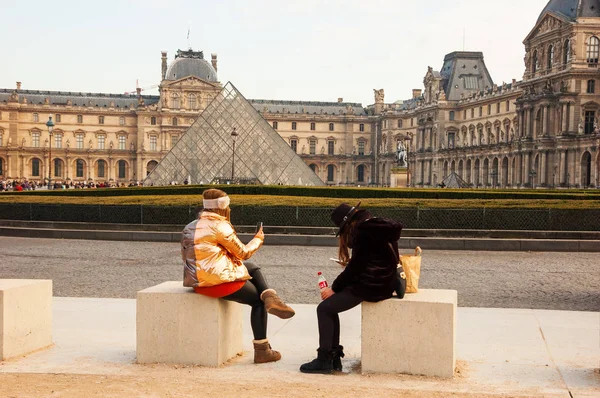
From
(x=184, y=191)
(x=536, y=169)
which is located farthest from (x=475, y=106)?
(x=184, y=191)

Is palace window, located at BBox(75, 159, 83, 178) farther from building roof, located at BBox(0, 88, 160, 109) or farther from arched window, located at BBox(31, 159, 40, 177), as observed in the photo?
building roof, located at BBox(0, 88, 160, 109)

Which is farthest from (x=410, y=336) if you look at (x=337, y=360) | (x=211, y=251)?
(x=211, y=251)

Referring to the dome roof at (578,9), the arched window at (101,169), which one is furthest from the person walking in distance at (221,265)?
the arched window at (101,169)

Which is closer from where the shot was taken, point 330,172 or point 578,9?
point 578,9

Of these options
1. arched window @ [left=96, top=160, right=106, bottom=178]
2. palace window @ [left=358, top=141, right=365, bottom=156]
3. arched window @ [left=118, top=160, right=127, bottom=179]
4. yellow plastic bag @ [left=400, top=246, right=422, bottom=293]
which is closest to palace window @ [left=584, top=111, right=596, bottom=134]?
palace window @ [left=358, top=141, right=365, bottom=156]

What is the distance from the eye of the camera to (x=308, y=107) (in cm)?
10431

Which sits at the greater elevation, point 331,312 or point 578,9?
point 578,9

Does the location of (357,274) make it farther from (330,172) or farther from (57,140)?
(330,172)

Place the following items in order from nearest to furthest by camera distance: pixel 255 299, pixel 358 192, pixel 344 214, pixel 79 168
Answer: pixel 344 214 < pixel 255 299 < pixel 358 192 < pixel 79 168

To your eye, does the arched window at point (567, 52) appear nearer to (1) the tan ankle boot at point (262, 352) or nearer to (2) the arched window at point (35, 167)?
(1) the tan ankle boot at point (262, 352)

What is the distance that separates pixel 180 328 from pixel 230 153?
38.3m

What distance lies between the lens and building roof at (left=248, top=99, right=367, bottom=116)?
10281 centimetres

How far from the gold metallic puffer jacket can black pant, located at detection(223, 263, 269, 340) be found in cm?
12

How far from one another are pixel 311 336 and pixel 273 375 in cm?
159
